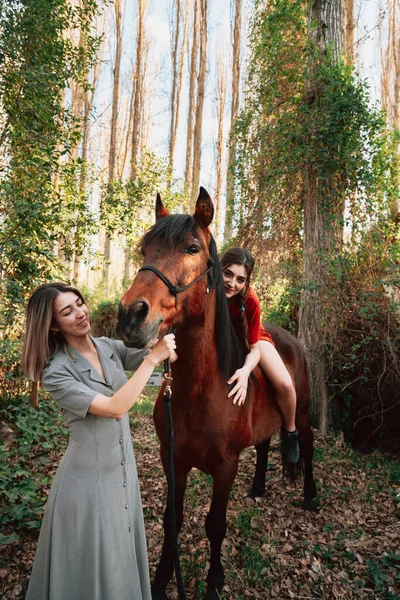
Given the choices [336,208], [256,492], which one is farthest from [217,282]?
[336,208]

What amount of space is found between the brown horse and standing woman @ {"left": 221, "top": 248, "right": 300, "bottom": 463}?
0.09 m

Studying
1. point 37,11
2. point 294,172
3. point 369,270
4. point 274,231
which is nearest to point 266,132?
point 294,172

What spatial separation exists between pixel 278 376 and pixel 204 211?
5.23ft

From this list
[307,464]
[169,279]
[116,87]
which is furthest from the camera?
[116,87]

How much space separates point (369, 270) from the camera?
4938 mm

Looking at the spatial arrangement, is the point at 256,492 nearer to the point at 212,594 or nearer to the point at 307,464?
the point at 307,464

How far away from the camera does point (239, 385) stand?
2.24 meters

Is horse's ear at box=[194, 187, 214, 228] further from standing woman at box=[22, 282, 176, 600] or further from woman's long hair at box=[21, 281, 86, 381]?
woman's long hair at box=[21, 281, 86, 381]

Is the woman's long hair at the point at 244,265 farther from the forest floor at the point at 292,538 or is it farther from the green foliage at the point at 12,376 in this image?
the green foliage at the point at 12,376

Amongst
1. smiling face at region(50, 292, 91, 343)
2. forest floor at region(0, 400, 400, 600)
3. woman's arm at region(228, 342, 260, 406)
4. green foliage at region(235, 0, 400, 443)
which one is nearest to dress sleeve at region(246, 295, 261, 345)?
woman's arm at region(228, 342, 260, 406)

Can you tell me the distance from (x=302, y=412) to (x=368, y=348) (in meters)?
1.68

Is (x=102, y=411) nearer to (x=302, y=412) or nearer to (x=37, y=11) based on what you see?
(x=302, y=412)

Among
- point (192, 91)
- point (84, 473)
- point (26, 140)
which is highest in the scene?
point (192, 91)

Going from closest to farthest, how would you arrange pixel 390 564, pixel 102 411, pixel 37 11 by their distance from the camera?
pixel 102 411 < pixel 390 564 < pixel 37 11
